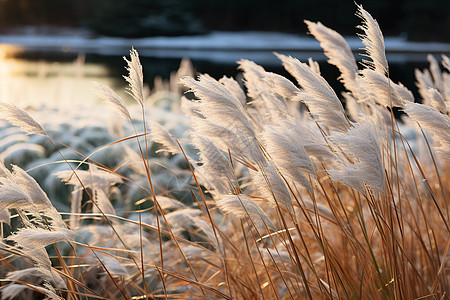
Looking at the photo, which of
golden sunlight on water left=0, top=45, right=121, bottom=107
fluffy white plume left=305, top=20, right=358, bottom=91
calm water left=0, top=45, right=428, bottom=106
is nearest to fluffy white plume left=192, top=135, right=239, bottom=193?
fluffy white plume left=305, top=20, right=358, bottom=91

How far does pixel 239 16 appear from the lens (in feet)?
88.1

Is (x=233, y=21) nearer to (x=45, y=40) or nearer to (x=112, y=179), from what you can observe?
(x=45, y=40)

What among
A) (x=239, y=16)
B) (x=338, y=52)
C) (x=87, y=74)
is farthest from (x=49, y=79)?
(x=239, y=16)

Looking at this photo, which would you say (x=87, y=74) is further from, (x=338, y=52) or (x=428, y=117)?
(x=428, y=117)

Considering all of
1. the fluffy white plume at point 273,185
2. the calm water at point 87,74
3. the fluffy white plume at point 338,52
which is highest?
the fluffy white plume at point 338,52

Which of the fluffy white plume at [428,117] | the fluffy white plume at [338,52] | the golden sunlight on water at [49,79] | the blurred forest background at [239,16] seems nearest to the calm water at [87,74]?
the golden sunlight on water at [49,79]

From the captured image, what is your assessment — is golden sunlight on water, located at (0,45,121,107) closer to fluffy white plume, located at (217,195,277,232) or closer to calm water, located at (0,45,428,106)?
calm water, located at (0,45,428,106)

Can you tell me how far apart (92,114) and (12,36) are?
83.0ft

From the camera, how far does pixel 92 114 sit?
3045mm

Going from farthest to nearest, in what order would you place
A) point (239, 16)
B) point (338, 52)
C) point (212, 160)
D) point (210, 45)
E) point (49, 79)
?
point (239, 16)
point (210, 45)
point (49, 79)
point (338, 52)
point (212, 160)

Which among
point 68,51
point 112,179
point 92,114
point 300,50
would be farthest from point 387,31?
point 112,179

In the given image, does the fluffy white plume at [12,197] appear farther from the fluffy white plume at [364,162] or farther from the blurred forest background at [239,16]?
the blurred forest background at [239,16]

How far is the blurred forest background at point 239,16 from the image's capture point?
68.9 feet

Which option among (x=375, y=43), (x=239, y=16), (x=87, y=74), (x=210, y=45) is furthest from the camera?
(x=239, y=16)
